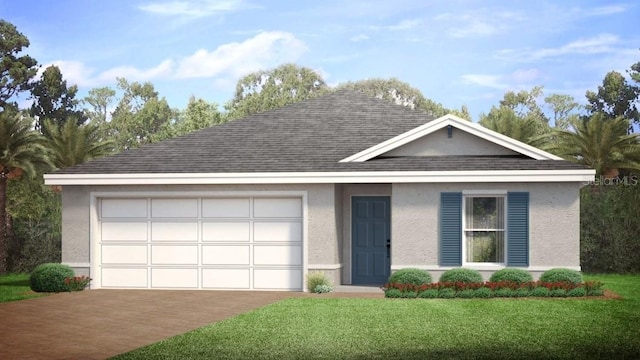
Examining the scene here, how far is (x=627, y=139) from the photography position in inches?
1469

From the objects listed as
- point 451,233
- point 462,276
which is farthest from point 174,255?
point 462,276

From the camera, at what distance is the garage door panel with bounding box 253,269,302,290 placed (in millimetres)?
24172

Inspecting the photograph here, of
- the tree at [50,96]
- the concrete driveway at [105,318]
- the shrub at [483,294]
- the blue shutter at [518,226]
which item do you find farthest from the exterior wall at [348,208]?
the tree at [50,96]

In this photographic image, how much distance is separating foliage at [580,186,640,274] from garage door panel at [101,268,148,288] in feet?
49.2

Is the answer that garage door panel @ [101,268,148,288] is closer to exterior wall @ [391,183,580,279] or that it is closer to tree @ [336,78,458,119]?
exterior wall @ [391,183,580,279]

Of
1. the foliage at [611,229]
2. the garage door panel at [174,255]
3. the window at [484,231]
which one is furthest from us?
the foliage at [611,229]

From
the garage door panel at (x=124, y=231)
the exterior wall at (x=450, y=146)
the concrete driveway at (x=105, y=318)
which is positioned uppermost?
the exterior wall at (x=450, y=146)

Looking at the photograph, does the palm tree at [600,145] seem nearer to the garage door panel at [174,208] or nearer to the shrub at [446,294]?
the shrub at [446,294]

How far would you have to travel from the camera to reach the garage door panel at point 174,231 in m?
24.6

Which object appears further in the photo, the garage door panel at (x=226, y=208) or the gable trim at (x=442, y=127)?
the garage door panel at (x=226, y=208)

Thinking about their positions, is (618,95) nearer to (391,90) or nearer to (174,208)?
(391,90)

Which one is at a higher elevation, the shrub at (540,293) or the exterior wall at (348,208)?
the exterior wall at (348,208)

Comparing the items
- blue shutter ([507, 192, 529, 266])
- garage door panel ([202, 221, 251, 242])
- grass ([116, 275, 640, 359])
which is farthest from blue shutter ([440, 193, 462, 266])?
garage door panel ([202, 221, 251, 242])

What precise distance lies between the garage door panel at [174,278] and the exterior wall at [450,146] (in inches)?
251
